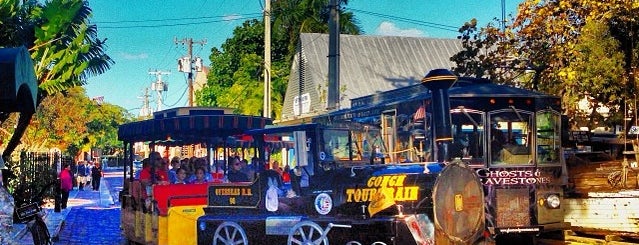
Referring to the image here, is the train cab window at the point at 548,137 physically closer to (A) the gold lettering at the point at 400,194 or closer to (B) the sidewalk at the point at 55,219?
(A) the gold lettering at the point at 400,194

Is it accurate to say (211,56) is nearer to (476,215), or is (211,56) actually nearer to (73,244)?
(73,244)

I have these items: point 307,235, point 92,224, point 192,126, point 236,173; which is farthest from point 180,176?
point 92,224

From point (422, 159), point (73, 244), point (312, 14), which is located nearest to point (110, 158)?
point (312, 14)

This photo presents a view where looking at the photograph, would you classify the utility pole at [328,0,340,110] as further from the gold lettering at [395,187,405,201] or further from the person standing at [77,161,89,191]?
the person standing at [77,161,89,191]

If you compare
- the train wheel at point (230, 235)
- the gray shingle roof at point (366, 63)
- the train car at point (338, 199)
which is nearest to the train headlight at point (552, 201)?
the train car at point (338, 199)

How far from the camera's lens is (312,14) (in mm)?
40062

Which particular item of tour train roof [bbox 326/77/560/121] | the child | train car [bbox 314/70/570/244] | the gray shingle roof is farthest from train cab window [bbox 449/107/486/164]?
the gray shingle roof

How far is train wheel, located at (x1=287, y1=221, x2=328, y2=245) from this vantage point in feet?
30.0

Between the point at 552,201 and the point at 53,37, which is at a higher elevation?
the point at 53,37

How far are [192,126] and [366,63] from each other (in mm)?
23040

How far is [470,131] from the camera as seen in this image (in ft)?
40.2

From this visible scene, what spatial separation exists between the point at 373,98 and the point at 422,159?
3.29 metres

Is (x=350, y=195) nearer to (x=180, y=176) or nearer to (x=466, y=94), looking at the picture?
(x=466, y=94)

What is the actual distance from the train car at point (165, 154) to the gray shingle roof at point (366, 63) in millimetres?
18812
